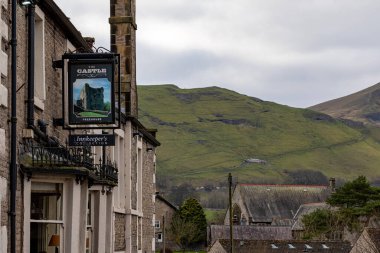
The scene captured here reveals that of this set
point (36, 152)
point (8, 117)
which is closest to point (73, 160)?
point (36, 152)

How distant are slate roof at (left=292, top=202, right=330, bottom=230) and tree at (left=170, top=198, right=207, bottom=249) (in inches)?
435

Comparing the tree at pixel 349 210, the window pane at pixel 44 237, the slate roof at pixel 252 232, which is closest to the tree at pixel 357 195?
the tree at pixel 349 210

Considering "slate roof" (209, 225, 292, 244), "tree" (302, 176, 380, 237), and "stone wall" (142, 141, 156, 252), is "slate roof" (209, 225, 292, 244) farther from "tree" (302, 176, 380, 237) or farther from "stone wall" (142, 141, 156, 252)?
"stone wall" (142, 141, 156, 252)

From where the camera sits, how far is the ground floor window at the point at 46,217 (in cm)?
1420

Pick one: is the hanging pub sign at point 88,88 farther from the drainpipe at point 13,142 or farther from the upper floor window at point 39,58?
the drainpipe at point 13,142

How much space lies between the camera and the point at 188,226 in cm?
10288

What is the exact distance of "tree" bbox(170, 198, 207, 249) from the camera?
103 m

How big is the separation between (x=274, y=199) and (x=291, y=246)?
47.0 metres

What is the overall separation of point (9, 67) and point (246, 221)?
10743 centimetres

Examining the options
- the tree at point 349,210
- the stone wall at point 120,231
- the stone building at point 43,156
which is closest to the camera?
the stone building at point 43,156

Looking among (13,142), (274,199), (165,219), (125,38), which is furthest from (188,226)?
(13,142)

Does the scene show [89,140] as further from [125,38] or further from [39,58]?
[125,38]

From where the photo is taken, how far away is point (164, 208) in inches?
4168

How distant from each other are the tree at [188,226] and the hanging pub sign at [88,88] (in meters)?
86.5
